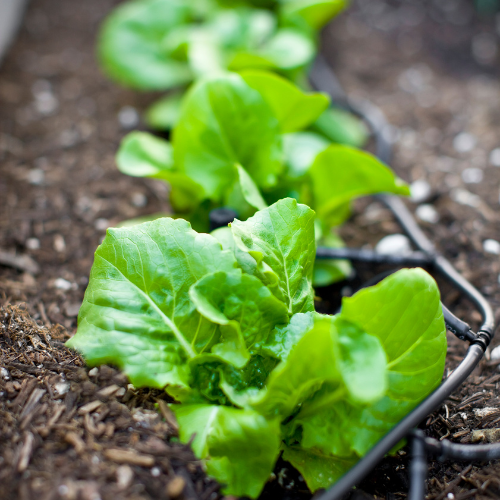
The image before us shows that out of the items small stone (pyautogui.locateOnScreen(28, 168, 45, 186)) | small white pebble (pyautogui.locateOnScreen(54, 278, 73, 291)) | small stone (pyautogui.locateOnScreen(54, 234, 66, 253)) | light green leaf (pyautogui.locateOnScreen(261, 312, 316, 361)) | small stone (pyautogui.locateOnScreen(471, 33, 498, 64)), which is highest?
small stone (pyautogui.locateOnScreen(471, 33, 498, 64))

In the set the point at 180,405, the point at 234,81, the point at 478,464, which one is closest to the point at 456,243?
the point at 478,464

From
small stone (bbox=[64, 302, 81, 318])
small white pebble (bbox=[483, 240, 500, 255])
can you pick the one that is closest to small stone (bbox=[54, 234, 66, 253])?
small stone (bbox=[64, 302, 81, 318])

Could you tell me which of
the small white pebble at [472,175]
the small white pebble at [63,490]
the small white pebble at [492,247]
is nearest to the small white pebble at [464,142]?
the small white pebble at [472,175]

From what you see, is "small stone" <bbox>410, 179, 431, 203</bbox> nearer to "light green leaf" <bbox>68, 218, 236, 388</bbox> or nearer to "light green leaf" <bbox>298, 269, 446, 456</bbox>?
"light green leaf" <bbox>298, 269, 446, 456</bbox>

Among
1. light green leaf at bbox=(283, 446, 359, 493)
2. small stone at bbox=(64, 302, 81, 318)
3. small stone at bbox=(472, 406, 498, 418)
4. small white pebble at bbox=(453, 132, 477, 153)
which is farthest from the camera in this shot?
small white pebble at bbox=(453, 132, 477, 153)

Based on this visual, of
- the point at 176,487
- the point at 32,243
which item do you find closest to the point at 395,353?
the point at 176,487

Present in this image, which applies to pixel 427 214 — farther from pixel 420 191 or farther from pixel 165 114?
pixel 165 114

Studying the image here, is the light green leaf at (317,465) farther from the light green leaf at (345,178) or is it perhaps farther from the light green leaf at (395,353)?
the light green leaf at (345,178)
